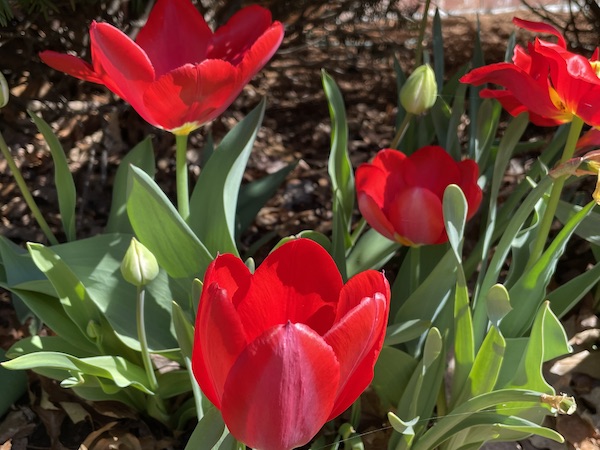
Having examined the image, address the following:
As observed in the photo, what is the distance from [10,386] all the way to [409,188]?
777mm

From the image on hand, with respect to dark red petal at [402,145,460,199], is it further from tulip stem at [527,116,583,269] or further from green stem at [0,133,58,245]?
green stem at [0,133,58,245]

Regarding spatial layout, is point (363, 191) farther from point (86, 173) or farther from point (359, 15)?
point (359, 15)

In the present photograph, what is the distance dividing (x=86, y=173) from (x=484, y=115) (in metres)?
1.10

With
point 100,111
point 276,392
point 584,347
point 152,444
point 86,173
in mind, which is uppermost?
point 276,392

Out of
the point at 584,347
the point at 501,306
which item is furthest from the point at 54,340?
the point at 584,347

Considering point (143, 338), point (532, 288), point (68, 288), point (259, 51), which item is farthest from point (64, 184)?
point (532, 288)

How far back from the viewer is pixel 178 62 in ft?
4.00

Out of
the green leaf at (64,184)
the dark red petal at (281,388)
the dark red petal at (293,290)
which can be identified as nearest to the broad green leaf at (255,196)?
the green leaf at (64,184)

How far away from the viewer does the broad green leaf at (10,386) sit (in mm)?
1343

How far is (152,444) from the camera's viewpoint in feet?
4.43

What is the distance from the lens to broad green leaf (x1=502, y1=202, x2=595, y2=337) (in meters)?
1.18

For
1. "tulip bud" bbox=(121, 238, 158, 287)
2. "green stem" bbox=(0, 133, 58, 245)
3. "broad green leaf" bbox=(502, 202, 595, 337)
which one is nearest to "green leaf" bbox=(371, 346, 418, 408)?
"broad green leaf" bbox=(502, 202, 595, 337)

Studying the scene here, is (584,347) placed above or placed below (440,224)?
below

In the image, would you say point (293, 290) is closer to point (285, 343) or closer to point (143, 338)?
point (285, 343)
